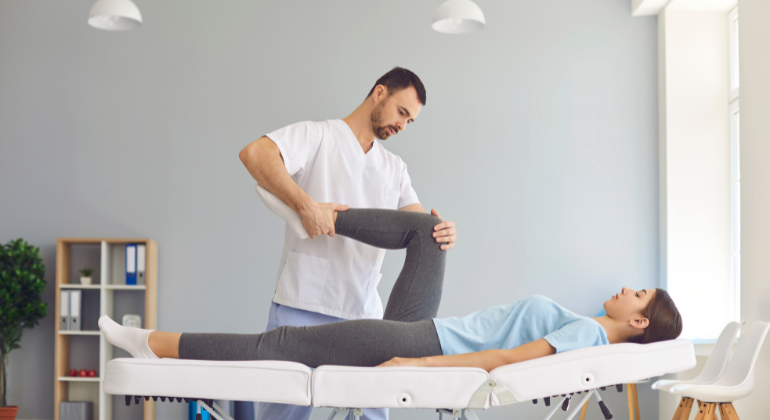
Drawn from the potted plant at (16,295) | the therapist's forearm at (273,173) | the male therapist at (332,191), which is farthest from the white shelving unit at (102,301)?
the therapist's forearm at (273,173)

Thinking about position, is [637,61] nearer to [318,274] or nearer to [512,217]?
[512,217]

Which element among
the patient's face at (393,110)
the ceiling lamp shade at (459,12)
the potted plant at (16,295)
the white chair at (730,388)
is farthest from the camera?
the potted plant at (16,295)

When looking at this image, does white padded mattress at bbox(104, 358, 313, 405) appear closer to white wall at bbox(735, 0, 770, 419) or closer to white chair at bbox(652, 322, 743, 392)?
white chair at bbox(652, 322, 743, 392)

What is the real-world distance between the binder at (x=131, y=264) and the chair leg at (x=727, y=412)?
2.85 meters

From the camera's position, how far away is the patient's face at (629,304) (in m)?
1.66

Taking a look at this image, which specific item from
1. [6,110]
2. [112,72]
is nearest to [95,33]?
[112,72]

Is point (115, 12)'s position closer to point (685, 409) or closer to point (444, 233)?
point (444, 233)

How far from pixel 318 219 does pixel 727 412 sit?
169 cm

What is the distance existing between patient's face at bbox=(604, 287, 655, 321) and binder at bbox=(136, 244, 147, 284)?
255cm

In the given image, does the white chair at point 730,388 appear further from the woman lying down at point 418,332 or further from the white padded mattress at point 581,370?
the white padded mattress at point 581,370

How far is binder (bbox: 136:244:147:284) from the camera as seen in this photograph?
132 inches

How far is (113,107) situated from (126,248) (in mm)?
875

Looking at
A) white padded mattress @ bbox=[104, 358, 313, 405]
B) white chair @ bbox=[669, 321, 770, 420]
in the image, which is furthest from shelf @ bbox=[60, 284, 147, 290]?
white chair @ bbox=[669, 321, 770, 420]

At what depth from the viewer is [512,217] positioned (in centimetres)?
354
